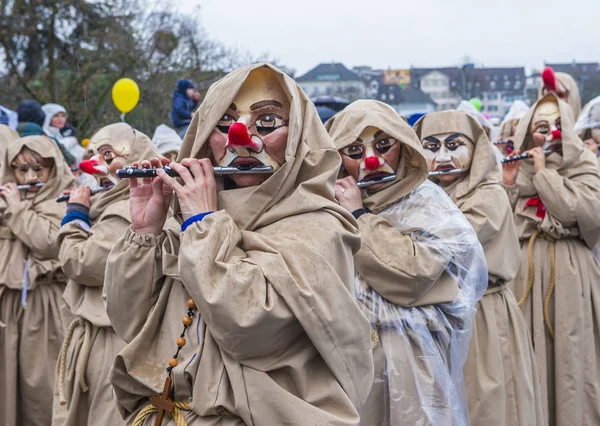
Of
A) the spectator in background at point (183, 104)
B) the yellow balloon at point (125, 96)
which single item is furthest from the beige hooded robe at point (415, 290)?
the spectator in background at point (183, 104)

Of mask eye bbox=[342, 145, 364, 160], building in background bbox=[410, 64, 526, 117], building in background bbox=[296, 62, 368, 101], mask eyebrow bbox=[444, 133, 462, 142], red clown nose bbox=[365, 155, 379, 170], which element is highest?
mask eye bbox=[342, 145, 364, 160]

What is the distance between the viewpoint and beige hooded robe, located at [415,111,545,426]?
4.91 meters

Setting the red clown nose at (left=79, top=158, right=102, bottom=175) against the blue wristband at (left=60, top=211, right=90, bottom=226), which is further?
the red clown nose at (left=79, top=158, right=102, bottom=175)

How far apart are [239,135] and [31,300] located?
411 centimetres

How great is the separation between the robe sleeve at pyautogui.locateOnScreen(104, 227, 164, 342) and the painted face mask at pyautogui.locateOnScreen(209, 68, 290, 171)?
15.7 inches

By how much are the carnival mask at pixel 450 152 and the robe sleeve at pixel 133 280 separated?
265cm

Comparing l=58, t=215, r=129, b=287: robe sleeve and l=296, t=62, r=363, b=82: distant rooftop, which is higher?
l=58, t=215, r=129, b=287: robe sleeve

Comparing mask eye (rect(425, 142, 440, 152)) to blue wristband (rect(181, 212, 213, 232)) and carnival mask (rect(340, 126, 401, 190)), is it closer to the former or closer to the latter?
carnival mask (rect(340, 126, 401, 190))

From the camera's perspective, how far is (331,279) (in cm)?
278

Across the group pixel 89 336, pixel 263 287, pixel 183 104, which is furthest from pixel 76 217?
pixel 183 104

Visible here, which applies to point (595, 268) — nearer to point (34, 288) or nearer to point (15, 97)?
point (34, 288)

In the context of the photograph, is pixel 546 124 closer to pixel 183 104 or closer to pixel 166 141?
pixel 166 141

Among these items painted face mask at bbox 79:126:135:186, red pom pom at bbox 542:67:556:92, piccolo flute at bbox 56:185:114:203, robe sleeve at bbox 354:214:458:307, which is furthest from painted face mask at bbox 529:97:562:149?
piccolo flute at bbox 56:185:114:203

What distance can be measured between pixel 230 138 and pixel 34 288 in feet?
13.1
